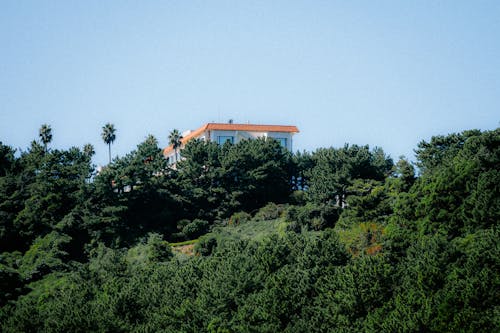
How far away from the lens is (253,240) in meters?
52.8

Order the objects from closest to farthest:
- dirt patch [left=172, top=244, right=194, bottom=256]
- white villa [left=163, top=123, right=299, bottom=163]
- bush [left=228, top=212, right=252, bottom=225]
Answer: dirt patch [left=172, top=244, right=194, bottom=256]
bush [left=228, top=212, right=252, bottom=225]
white villa [left=163, top=123, right=299, bottom=163]

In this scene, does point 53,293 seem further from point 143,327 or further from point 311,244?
point 311,244

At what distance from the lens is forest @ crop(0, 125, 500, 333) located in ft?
119

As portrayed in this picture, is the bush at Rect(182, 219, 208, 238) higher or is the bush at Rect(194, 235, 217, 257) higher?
the bush at Rect(182, 219, 208, 238)

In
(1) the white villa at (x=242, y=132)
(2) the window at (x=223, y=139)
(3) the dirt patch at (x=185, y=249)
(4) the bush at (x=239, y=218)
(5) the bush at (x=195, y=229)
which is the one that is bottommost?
(3) the dirt patch at (x=185, y=249)

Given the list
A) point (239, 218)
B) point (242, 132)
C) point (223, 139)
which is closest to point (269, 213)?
point (239, 218)

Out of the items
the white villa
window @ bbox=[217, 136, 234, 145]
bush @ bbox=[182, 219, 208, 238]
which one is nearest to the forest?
bush @ bbox=[182, 219, 208, 238]

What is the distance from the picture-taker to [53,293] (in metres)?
50.2

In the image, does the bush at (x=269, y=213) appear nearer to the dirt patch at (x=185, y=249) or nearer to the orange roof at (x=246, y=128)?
the dirt patch at (x=185, y=249)

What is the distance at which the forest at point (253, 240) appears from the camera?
119 ft

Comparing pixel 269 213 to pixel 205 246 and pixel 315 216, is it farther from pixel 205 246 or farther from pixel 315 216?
pixel 205 246

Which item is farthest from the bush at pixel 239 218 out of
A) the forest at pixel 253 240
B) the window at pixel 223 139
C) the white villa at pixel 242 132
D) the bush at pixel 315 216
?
the window at pixel 223 139

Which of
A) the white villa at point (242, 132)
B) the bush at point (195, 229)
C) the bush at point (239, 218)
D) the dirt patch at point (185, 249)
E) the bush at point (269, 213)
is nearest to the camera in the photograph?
the dirt patch at point (185, 249)

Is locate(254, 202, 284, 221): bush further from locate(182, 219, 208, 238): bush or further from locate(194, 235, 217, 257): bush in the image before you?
locate(194, 235, 217, 257): bush
